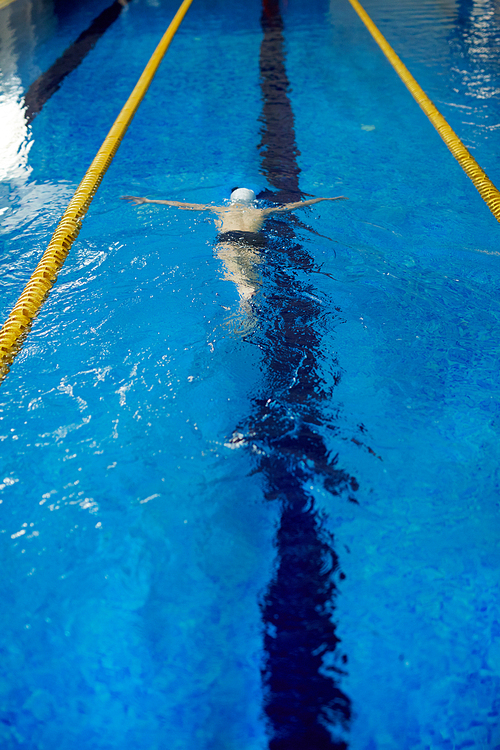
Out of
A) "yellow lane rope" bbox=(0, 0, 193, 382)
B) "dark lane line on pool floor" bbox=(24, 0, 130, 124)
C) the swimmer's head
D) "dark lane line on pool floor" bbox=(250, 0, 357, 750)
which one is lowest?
"dark lane line on pool floor" bbox=(250, 0, 357, 750)

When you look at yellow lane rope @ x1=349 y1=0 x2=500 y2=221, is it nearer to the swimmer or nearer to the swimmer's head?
the swimmer

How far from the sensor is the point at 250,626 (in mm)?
1465

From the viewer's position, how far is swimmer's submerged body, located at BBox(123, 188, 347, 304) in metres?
2.83

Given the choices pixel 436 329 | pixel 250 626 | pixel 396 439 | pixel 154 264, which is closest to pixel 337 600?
pixel 250 626

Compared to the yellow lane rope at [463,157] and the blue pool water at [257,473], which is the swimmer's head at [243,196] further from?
the yellow lane rope at [463,157]

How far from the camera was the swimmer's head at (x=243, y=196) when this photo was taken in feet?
11.3

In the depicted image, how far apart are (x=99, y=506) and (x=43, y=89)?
5.34 metres

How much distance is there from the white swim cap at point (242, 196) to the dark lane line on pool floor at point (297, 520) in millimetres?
562

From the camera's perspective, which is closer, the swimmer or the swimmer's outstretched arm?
the swimmer

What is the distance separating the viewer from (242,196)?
11.3 ft

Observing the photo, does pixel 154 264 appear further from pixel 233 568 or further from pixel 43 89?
pixel 43 89

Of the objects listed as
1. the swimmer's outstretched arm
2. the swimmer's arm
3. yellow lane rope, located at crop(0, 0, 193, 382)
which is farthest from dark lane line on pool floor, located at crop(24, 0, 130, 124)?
the swimmer's arm

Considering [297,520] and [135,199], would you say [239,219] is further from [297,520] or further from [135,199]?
[297,520]

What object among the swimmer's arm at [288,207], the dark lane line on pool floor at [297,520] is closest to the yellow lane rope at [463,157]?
the swimmer's arm at [288,207]
